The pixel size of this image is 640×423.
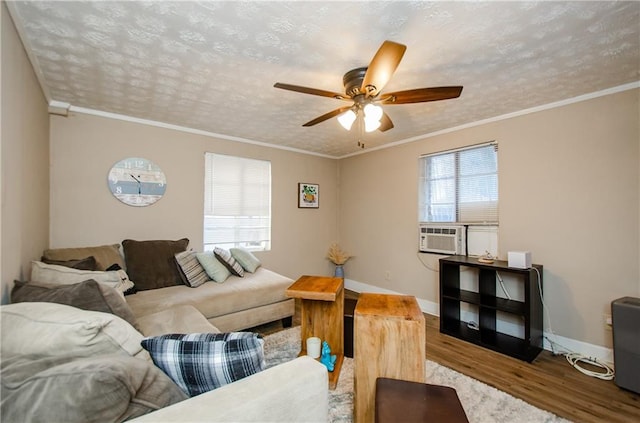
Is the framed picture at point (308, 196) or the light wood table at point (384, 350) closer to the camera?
the light wood table at point (384, 350)

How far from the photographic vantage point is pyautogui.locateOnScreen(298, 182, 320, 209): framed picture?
454 cm

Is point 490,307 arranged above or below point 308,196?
below

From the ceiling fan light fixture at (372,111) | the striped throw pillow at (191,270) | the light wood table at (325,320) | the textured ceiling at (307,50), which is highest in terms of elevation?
the textured ceiling at (307,50)

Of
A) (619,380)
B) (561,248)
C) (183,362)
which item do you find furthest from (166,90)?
(619,380)

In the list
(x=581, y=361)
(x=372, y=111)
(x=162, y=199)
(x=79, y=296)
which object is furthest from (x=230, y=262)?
(x=581, y=361)

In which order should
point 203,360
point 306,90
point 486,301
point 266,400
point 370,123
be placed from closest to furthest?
point 266,400 → point 203,360 → point 306,90 → point 370,123 → point 486,301

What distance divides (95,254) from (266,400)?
2627 mm

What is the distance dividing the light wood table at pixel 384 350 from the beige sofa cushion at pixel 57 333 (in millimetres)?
1085

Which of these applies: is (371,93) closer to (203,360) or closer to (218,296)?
(203,360)

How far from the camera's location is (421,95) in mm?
1862

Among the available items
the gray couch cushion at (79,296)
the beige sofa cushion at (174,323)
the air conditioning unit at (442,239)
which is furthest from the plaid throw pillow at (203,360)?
the air conditioning unit at (442,239)

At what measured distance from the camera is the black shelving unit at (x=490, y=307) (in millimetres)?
2463

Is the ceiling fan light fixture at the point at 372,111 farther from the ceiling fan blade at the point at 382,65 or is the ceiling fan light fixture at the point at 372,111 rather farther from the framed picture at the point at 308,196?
the framed picture at the point at 308,196

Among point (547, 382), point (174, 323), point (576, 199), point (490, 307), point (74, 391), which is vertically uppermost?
point (576, 199)
